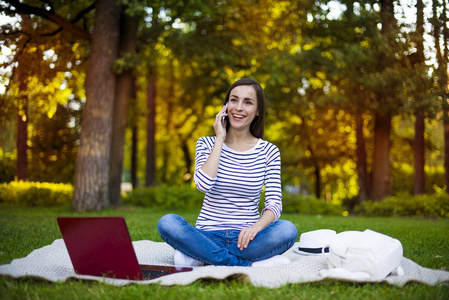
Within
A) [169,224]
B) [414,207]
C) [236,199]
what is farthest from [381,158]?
[169,224]

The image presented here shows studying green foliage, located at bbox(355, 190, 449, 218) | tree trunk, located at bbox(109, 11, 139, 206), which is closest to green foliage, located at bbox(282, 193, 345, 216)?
green foliage, located at bbox(355, 190, 449, 218)

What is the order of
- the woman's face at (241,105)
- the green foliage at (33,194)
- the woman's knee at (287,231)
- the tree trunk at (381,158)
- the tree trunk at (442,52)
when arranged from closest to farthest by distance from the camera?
1. the woman's knee at (287,231)
2. the woman's face at (241,105)
3. the tree trunk at (442,52)
4. the green foliage at (33,194)
5. the tree trunk at (381,158)

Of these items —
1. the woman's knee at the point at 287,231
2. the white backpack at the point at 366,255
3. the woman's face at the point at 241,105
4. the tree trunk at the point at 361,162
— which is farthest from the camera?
the tree trunk at the point at 361,162

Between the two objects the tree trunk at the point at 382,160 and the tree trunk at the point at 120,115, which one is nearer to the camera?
the tree trunk at the point at 120,115

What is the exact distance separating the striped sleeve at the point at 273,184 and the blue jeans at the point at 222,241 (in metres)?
0.14

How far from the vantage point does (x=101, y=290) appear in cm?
274

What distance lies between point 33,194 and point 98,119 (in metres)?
4.05

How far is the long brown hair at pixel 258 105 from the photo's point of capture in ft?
12.8

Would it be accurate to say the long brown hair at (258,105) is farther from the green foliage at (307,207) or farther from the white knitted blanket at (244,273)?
the green foliage at (307,207)

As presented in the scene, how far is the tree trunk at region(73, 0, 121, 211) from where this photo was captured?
1019 centimetres

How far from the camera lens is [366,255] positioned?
10.5 feet

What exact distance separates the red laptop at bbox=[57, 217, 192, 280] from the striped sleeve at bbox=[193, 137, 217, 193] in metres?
0.72

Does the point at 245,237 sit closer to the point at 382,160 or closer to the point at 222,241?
the point at 222,241

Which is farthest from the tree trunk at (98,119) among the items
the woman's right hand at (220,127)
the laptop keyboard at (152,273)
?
the laptop keyboard at (152,273)
